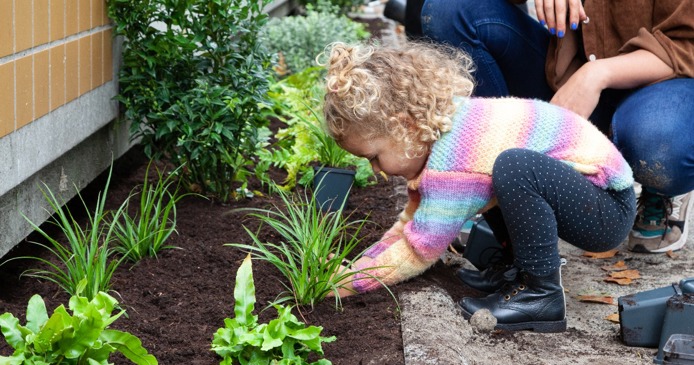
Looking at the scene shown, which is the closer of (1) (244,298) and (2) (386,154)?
(1) (244,298)

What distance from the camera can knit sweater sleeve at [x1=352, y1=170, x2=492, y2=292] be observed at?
2.77 metres

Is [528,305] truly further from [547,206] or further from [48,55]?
[48,55]

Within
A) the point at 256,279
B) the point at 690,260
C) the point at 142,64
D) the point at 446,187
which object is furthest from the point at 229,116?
the point at 690,260

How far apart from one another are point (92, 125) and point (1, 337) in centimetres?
127

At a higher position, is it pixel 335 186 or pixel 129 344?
pixel 129 344

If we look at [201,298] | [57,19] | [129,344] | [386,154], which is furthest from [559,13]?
[129,344]

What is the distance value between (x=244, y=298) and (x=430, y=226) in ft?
2.29

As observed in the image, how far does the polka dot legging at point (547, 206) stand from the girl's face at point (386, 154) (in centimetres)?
27

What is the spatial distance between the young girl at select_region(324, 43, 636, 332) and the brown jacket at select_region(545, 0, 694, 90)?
2.06ft

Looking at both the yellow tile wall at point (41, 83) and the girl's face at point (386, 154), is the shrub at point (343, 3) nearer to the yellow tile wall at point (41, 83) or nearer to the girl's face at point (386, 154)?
the yellow tile wall at point (41, 83)

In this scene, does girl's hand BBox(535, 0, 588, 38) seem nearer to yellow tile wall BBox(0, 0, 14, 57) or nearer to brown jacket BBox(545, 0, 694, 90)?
brown jacket BBox(545, 0, 694, 90)

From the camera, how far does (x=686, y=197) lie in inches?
154

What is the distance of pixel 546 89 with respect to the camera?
3.75 meters

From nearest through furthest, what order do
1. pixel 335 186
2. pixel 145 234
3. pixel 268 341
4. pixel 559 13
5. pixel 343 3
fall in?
pixel 268 341 < pixel 145 234 < pixel 559 13 < pixel 335 186 < pixel 343 3
